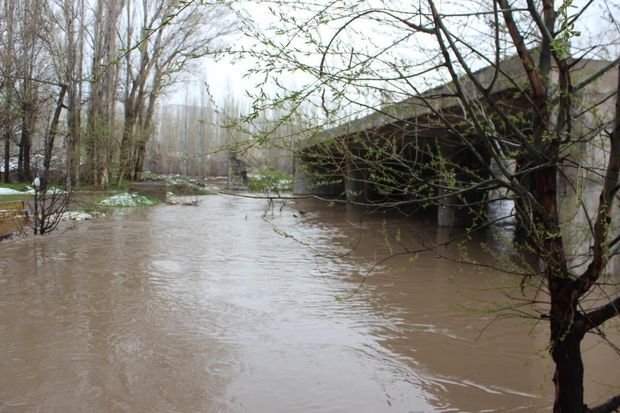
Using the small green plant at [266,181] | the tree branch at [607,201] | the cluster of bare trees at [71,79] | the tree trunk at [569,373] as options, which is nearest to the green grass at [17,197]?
the cluster of bare trees at [71,79]

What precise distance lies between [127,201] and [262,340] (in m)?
17.5

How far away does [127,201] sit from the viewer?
21578 millimetres

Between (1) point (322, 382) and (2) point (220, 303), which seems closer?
(1) point (322, 382)

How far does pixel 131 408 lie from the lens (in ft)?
12.7

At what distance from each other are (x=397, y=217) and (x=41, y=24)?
16186mm

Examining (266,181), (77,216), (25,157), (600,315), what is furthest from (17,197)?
(600,315)

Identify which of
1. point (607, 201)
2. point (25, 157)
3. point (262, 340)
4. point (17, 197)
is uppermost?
point (25, 157)

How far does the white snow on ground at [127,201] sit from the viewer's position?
20.5 meters

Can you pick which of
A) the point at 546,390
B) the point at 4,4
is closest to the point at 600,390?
the point at 546,390

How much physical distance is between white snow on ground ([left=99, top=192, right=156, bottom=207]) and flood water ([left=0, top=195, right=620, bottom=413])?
1078 centimetres

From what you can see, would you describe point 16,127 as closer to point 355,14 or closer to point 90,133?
point 90,133

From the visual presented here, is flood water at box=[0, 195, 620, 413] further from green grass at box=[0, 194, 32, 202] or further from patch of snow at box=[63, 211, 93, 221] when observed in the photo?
green grass at box=[0, 194, 32, 202]

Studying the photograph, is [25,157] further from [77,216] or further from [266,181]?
[266,181]

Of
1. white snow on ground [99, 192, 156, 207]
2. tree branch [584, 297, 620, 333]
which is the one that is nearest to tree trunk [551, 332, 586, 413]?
tree branch [584, 297, 620, 333]
